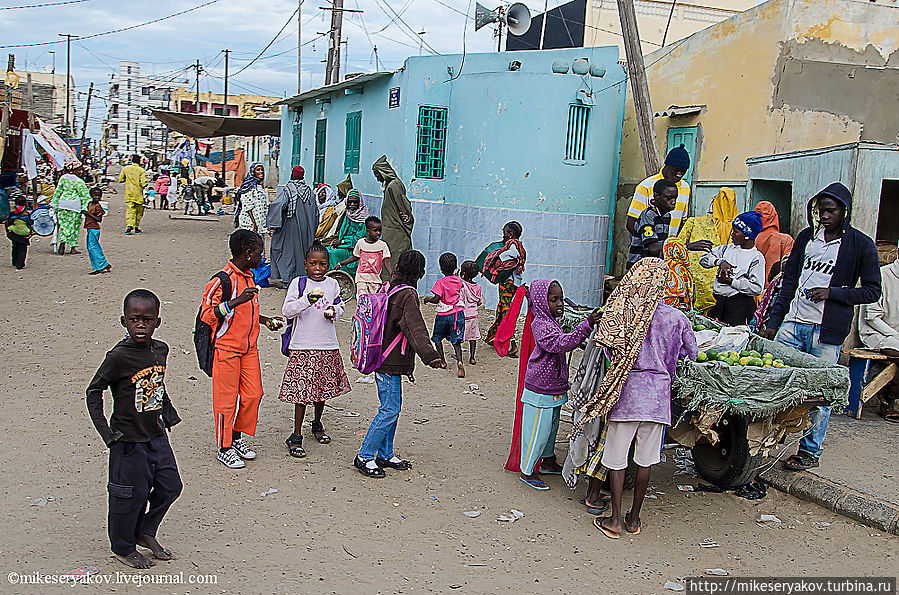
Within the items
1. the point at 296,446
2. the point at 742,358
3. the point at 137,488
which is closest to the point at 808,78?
the point at 742,358

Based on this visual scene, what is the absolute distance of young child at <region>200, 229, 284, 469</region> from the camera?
506 centimetres

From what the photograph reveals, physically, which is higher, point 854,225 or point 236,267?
point 854,225

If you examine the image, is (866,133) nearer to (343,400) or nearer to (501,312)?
(501,312)

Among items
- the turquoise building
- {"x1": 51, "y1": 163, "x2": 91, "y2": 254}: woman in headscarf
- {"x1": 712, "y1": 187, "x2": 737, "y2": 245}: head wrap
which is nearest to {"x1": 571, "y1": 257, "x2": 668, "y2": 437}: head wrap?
{"x1": 712, "y1": 187, "x2": 737, "y2": 245}: head wrap

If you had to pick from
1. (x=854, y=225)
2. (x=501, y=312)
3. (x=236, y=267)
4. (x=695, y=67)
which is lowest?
(x=501, y=312)

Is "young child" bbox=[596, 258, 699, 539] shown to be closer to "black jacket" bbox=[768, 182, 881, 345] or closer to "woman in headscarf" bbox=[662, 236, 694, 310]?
"black jacket" bbox=[768, 182, 881, 345]

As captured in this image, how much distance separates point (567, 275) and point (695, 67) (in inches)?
145

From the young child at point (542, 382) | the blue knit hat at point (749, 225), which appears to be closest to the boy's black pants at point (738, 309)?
the blue knit hat at point (749, 225)

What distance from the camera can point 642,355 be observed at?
14.7 ft

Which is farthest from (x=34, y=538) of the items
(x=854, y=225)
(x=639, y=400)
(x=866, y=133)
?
(x=866, y=133)

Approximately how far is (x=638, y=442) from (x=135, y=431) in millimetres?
2736

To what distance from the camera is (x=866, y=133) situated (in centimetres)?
1020

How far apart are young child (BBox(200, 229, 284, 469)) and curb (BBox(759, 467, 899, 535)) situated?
3.64 metres

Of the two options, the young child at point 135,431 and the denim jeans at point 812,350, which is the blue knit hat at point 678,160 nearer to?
the denim jeans at point 812,350
